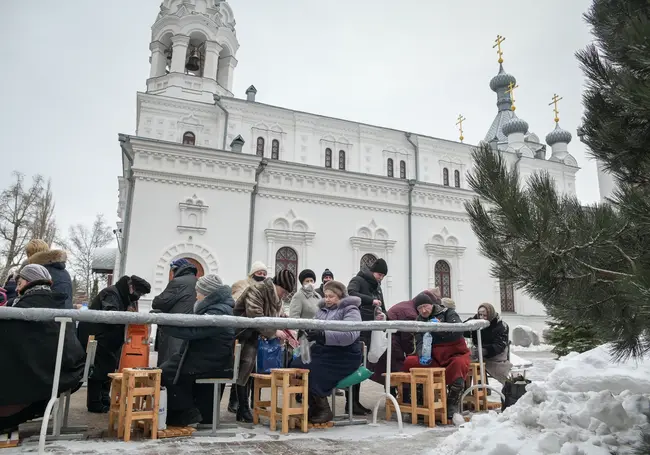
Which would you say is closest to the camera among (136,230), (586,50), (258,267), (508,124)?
(586,50)

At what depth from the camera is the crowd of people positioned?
13.7 feet

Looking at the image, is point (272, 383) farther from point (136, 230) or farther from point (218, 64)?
point (218, 64)

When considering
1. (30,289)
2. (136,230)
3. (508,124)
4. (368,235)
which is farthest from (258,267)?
(508,124)

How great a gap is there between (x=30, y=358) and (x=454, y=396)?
434 cm

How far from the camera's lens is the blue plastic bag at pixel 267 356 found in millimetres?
5609

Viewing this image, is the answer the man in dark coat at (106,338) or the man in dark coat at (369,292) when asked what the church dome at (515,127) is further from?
the man in dark coat at (106,338)

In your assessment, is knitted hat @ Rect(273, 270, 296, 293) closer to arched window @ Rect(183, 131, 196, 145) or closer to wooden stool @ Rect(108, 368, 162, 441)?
wooden stool @ Rect(108, 368, 162, 441)

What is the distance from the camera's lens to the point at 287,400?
477cm

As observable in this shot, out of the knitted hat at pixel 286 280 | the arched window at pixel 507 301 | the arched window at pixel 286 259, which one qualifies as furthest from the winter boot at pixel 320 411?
the arched window at pixel 507 301

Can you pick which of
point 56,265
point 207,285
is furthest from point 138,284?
point 207,285

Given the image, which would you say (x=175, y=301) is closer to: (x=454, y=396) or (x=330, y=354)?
(x=330, y=354)

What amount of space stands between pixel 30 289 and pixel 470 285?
723 inches

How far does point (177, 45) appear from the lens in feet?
60.9

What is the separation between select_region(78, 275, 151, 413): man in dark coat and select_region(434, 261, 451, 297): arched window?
51.1ft
